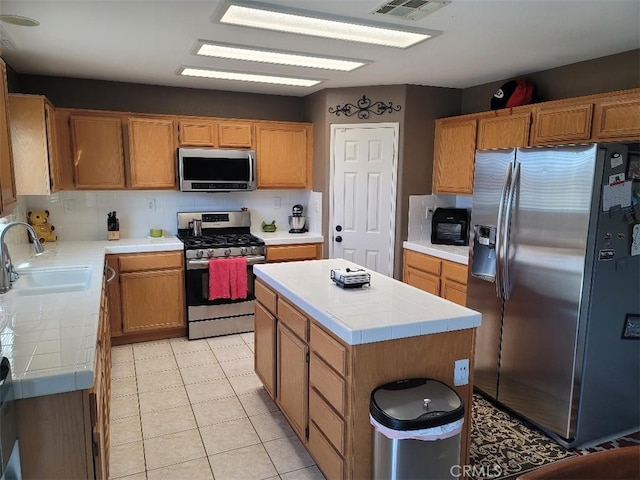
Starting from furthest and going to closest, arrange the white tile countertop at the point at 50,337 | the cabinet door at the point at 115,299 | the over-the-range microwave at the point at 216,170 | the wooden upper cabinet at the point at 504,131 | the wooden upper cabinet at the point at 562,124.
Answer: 1. the over-the-range microwave at the point at 216,170
2. the cabinet door at the point at 115,299
3. the wooden upper cabinet at the point at 504,131
4. the wooden upper cabinet at the point at 562,124
5. the white tile countertop at the point at 50,337

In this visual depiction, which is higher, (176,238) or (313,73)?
(313,73)

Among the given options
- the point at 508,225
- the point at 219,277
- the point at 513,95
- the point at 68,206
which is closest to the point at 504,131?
the point at 513,95

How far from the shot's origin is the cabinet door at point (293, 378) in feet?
7.84

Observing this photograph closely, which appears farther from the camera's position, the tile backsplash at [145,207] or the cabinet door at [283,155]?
the cabinet door at [283,155]

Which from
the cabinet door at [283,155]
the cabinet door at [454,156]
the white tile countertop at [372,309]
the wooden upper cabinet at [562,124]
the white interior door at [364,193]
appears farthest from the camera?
the cabinet door at [283,155]

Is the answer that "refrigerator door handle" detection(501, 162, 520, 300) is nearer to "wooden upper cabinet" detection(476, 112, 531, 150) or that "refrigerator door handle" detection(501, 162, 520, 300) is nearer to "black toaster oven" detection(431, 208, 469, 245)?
"wooden upper cabinet" detection(476, 112, 531, 150)

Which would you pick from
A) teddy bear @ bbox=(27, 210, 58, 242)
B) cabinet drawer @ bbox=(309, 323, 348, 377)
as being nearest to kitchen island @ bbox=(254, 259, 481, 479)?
cabinet drawer @ bbox=(309, 323, 348, 377)

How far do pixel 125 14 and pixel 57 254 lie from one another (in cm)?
212

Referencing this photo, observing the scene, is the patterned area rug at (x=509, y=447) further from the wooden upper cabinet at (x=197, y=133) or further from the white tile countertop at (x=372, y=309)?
the wooden upper cabinet at (x=197, y=133)

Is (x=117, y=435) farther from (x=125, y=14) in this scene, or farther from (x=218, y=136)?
(x=218, y=136)

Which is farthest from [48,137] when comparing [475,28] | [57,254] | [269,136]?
[475,28]

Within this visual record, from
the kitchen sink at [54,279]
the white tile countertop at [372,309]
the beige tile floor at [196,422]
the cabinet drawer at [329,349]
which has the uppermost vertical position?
the white tile countertop at [372,309]

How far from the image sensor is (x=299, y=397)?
2.46 meters

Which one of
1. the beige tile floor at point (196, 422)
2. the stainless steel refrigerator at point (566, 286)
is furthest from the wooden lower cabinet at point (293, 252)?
the stainless steel refrigerator at point (566, 286)
